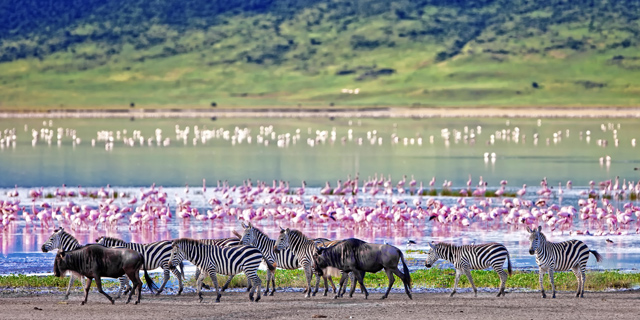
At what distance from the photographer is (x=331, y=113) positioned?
457 feet

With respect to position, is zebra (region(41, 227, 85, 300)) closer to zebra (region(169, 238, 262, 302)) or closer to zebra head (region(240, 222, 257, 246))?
zebra (region(169, 238, 262, 302))

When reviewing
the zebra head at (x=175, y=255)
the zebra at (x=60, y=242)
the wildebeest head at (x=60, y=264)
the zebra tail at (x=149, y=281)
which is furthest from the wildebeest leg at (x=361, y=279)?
the zebra at (x=60, y=242)

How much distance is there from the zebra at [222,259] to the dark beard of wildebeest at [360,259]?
39.8 inches

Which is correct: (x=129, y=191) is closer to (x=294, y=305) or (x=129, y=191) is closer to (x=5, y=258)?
(x=5, y=258)

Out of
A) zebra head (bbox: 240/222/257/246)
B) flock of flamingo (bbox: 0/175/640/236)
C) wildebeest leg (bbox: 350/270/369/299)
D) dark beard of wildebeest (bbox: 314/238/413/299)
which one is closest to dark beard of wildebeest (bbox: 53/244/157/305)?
zebra head (bbox: 240/222/257/246)

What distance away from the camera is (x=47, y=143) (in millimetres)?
77062

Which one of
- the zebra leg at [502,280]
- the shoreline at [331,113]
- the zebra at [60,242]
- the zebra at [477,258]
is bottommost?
the zebra leg at [502,280]

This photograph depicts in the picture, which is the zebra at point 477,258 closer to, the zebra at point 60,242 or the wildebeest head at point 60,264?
the wildebeest head at point 60,264

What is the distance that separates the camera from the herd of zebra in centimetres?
1669

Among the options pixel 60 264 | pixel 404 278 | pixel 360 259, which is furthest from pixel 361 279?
pixel 60 264

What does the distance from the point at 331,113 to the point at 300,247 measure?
12205 centimetres

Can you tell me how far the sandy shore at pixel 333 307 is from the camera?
50.1 ft

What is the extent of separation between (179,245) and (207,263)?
0.53 m

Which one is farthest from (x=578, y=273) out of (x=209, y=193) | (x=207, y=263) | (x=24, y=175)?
Result: (x=24, y=175)
